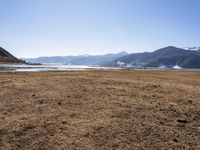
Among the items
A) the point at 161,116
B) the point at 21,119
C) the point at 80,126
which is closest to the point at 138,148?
the point at 80,126

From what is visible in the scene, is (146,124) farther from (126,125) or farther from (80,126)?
(80,126)

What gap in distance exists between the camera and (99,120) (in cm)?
1184

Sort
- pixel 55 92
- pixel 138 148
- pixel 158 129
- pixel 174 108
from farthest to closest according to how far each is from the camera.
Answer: pixel 55 92
pixel 174 108
pixel 158 129
pixel 138 148

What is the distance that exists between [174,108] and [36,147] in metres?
6.93

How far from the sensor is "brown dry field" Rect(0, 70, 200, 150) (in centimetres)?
972

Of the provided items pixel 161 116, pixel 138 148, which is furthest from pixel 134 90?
pixel 138 148

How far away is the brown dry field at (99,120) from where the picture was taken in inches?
383

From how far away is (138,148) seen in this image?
9.34 meters

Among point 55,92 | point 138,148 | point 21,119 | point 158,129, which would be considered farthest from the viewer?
point 55,92

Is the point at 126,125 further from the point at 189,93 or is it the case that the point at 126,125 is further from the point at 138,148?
the point at 189,93

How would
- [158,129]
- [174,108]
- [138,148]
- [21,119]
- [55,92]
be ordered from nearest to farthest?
[138,148]
[158,129]
[21,119]
[174,108]
[55,92]

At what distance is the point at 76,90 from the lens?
18531mm

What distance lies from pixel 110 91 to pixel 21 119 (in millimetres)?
7155

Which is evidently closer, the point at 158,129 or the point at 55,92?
the point at 158,129
